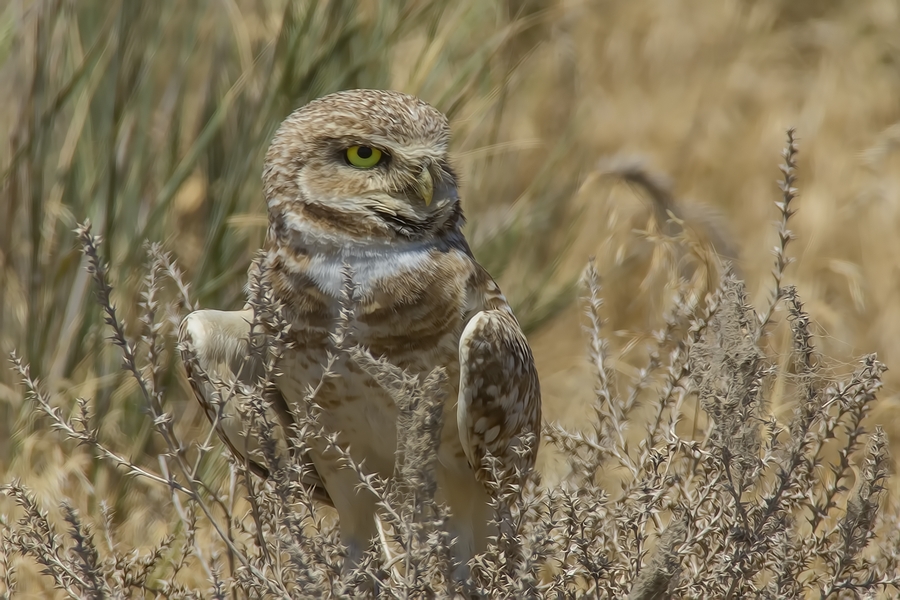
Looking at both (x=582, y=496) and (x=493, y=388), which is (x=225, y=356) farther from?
(x=582, y=496)

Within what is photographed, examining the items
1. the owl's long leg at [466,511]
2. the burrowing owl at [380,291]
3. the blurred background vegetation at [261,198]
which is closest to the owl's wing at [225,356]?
the burrowing owl at [380,291]

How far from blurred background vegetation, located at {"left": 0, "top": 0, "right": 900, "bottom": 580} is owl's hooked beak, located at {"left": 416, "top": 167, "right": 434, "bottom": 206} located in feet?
1.83

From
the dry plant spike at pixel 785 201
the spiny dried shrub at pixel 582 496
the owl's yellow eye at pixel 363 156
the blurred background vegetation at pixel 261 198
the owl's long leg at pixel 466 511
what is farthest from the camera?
the blurred background vegetation at pixel 261 198

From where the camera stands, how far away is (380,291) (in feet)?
7.82

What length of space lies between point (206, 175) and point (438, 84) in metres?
0.94

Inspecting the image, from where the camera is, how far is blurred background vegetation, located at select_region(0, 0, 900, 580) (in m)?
3.46

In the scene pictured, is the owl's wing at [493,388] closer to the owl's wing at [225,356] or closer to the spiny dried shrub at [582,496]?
the spiny dried shrub at [582,496]

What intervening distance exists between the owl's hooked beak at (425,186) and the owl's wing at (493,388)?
0.30 metres

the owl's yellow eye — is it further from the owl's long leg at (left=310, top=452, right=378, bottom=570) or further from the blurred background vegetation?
the owl's long leg at (left=310, top=452, right=378, bottom=570)

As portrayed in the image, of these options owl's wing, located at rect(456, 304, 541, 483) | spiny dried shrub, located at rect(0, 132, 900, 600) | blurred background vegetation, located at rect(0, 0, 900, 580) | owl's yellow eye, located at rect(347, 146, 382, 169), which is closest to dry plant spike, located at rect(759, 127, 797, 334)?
spiny dried shrub, located at rect(0, 132, 900, 600)

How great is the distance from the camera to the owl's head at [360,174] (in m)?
2.48

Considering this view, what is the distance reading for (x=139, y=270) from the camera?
356 centimetres

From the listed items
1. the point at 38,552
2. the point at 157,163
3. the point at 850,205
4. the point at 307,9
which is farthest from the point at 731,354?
the point at 850,205

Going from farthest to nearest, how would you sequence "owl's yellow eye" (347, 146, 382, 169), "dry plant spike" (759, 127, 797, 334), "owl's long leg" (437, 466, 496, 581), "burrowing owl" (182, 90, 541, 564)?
"owl's long leg" (437, 466, 496, 581) → "owl's yellow eye" (347, 146, 382, 169) → "burrowing owl" (182, 90, 541, 564) → "dry plant spike" (759, 127, 797, 334)
